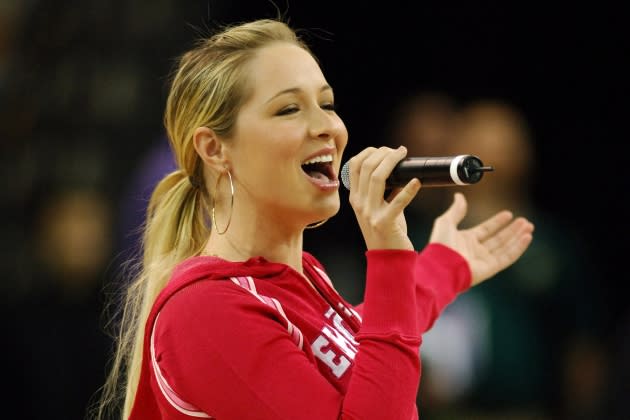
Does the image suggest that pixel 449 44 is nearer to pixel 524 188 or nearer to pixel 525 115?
pixel 525 115

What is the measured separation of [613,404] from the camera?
1.80 metres

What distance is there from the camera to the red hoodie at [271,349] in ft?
4.19

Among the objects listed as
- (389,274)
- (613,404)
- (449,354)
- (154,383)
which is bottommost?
(449,354)

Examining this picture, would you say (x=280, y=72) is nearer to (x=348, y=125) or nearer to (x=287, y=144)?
(x=287, y=144)

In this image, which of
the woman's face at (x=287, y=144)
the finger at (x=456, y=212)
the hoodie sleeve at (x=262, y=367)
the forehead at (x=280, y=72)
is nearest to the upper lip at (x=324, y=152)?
the woman's face at (x=287, y=144)

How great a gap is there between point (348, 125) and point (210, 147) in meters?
2.04

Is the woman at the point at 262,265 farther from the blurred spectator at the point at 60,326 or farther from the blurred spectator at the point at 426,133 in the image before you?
the blurred spectator at the point at 426,133

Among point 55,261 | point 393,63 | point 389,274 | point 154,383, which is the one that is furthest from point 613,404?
point 393,63

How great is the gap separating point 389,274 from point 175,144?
496 mm

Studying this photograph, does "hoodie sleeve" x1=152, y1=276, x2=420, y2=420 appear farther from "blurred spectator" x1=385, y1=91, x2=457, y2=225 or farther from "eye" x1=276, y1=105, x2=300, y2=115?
"blurred spectator" x1=385, y1=91, x2=457, y2=225

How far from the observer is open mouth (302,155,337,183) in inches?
58.9

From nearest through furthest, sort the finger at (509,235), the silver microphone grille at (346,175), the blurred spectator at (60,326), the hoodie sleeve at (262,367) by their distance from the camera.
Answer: the hoodie sleeve at (262,367), the silver microphone grille at (346,175), the finger at (509,235), the blurred spectator at (60,326)

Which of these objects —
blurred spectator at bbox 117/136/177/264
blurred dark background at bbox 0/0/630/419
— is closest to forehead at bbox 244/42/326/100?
blurred dark background at bbox 0/0/630/419

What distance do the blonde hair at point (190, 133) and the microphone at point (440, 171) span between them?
1.03 feet
